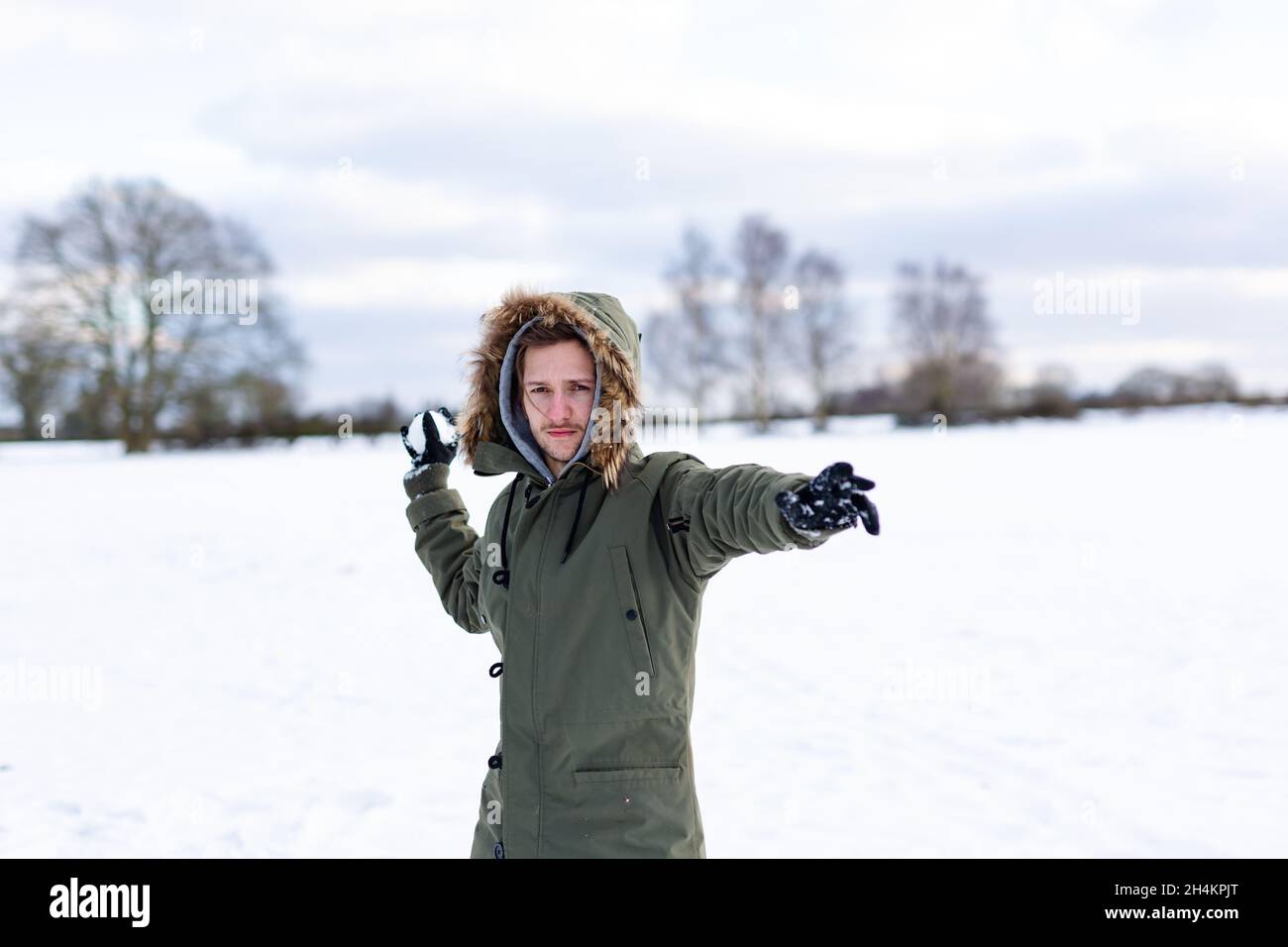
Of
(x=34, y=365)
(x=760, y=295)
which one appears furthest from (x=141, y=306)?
(x=760, y=295)

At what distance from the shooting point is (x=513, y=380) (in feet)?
7.11

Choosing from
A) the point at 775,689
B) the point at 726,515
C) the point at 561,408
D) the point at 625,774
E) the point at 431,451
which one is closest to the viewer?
the point at 726,515

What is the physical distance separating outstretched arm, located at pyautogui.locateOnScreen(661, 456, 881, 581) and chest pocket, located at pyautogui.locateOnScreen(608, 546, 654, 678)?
0.35ft

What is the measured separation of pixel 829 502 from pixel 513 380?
0.83 meters

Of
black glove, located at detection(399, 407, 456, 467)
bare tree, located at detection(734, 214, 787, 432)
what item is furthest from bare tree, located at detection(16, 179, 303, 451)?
black glove, located at detection(399, 407, 456, 467)

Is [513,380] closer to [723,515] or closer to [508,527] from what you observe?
[508,527]

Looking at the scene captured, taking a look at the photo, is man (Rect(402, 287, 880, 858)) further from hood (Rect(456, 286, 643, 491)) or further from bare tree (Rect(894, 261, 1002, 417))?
bare tree (Rect(894, 261, 1002, 417))

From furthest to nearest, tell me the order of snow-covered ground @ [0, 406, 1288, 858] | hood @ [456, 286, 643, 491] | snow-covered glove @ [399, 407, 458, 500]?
1. snow-covered ground @ [0, 406, 1288, 858]
2. snow-covered glove @ [399, 407, 458, 500]
3. hood @ [456, 286, 643, 491]

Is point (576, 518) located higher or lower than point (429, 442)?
lower

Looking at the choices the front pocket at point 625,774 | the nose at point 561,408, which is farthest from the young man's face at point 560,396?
the front pocket at point 625,774

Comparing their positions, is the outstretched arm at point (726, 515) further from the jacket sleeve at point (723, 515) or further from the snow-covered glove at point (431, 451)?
the snow-covered glove at point (431, 451)

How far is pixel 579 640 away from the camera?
1.88 meters

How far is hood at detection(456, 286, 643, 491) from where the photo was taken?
198 centimetres
